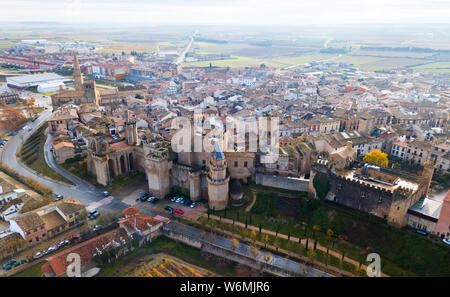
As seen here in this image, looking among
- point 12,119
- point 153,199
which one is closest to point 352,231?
point 153,199

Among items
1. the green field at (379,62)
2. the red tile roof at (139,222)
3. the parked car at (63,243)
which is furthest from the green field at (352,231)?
the green field at (379,62)

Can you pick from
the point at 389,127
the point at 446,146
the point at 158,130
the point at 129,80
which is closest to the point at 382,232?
the point at 446,146

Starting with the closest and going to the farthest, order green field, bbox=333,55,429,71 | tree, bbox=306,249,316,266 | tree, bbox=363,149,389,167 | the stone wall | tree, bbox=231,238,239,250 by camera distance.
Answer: tree, bbox=306,249,316,266 < tree, bbox=231,238,239,250 < the stone wall < tree, bbox=363,149,389,167 < green field, bbox=333,55,429,71

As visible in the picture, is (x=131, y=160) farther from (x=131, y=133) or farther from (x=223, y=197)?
(x=223, y=197)

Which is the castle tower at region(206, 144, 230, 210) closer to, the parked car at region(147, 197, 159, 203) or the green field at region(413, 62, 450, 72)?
the parked car at region(147, 197, 159, 203)

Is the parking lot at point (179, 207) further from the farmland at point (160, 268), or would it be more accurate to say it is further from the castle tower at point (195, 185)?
the farmland at point (160, 268)

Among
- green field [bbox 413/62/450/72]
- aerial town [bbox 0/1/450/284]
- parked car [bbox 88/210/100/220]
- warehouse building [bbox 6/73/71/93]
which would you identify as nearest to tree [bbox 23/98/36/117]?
aerial town [bbox 0/1/450/284]

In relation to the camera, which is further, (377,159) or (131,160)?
(131,160)
